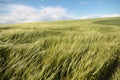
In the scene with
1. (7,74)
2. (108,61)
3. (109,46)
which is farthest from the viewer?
(109,46)

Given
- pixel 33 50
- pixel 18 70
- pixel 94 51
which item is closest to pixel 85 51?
pixel 94 51

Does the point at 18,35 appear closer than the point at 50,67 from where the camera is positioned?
No

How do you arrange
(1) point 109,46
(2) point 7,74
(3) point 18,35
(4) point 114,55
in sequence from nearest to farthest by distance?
(2) point 7,74, (4) point 114,55, (1) point 109,46, (3) point 18,35

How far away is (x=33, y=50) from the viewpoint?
3.16m

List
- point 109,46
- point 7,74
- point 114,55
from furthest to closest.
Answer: point 109,46, point 114,55, point 7,74

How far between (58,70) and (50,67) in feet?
0.45

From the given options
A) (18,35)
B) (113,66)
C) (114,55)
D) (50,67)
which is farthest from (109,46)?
(18,35)

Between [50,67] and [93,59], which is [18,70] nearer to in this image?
[50,67]

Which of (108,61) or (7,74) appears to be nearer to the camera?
(7,74)

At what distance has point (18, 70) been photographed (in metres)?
2.75

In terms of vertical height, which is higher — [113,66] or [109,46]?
[109,46]

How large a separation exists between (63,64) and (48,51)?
1.35 ft

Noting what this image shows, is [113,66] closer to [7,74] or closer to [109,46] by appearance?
[109,46]

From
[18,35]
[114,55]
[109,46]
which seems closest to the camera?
[114,55]
